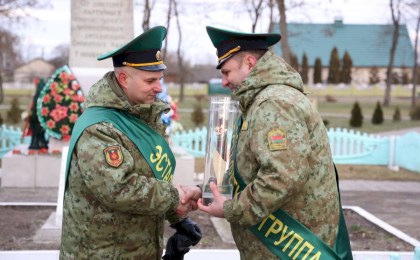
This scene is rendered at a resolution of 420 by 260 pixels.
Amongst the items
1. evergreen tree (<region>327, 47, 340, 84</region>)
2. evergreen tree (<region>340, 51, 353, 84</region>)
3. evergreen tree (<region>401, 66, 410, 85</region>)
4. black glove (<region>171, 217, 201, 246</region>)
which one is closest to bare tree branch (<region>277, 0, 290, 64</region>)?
black glove (<region>171, 217, 201, 246</region>)

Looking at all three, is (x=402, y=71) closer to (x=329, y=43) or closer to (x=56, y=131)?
(x=329, y=43)

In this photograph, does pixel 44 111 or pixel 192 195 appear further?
pixel 44 111

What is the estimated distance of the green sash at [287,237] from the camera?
272 centimetres

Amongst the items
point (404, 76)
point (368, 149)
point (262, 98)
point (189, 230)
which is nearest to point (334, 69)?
point (404, 76)

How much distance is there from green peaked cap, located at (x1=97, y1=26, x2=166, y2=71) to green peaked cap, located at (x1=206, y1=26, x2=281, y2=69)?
270mm

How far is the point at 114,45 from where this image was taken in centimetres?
945

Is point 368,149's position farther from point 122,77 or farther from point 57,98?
point 122,77

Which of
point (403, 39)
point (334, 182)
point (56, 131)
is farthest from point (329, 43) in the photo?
point (334, 182)

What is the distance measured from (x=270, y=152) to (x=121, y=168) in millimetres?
632

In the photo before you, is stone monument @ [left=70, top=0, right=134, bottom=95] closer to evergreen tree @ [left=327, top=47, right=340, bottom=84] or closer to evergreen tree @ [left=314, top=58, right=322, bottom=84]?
evergreen tree @ [left=327, top=47, right=340, bottom=84]

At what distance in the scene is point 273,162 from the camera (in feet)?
8.16

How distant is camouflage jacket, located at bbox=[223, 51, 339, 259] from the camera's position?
250cm

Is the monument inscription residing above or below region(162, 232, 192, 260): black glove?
above

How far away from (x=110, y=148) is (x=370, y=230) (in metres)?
5.07
